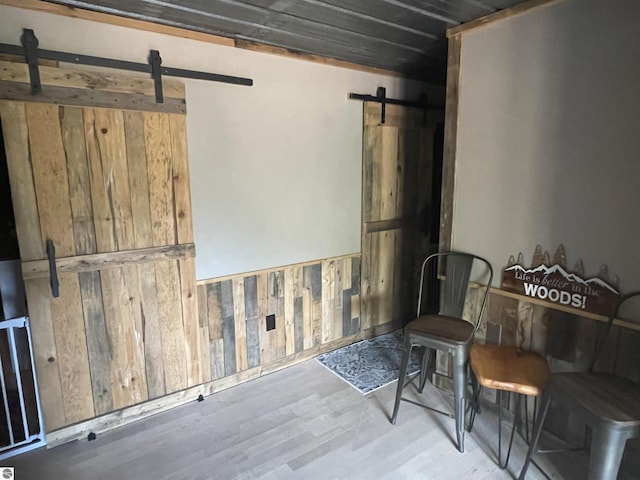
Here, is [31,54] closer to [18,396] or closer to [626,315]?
[18,396]

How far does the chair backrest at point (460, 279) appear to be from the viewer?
2.43m

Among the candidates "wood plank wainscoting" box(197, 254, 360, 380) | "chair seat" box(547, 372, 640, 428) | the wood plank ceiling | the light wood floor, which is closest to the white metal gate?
the light wood floor

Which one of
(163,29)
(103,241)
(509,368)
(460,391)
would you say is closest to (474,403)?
(460,391)

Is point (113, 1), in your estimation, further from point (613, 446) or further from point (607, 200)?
point (613, 446)

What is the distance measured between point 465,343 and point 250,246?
1.50 metres

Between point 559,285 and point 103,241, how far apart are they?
2.46 metres

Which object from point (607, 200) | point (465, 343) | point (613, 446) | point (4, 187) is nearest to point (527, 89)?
point (607, 200)

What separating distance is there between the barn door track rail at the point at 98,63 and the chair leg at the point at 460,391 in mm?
2103

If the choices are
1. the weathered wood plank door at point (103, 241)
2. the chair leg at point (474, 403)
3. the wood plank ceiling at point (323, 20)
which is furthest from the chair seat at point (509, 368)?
the wood plank ceiling at point (323, 20)

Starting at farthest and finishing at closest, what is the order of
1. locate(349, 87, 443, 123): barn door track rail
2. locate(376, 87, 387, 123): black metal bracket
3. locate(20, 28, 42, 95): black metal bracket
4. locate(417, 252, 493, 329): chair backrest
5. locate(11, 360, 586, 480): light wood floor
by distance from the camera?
locate(376, 87, 387, 123): black metal bracket < locate(349, 87, 443, 123): barn door track rail < locate(417, 252, 493, 329): chair backrest < locate(11, 360, 586, 480): light wood floor < locate(20, 28, 42, 95): black metal bracket

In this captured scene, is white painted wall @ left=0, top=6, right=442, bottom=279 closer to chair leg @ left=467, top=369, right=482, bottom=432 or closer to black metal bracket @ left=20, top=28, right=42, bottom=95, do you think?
black metal bracket @ left=20, top=28, right=42, bottom=95

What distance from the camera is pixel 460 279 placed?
249cm

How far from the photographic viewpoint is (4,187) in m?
2.40

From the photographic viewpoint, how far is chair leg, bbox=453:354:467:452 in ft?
6.86
